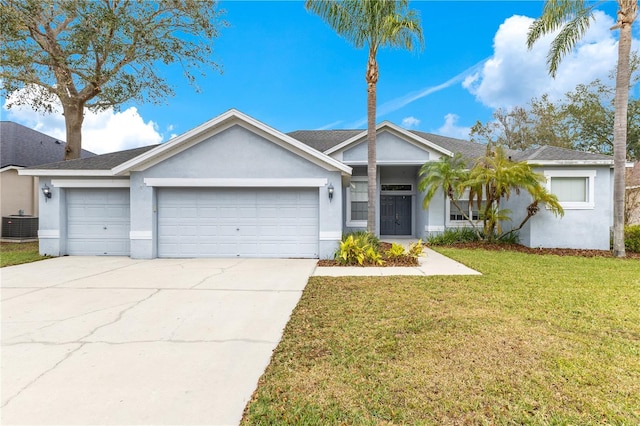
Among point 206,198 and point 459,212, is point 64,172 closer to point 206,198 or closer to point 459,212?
Result: point 206,198

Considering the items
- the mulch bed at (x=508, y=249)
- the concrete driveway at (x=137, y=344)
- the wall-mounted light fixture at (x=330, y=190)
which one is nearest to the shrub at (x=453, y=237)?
→ the mulch bed at (x=508, y=249)

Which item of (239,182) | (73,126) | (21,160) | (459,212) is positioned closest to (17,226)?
(21,160)

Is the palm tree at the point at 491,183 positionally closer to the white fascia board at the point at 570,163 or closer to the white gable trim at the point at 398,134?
the white fascia board at the point at 570,163

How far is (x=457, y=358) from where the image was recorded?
3346 millimetres

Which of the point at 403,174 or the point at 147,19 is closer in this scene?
the point at 147,19

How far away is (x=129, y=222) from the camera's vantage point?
33.9ft

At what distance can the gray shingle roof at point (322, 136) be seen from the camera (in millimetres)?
16844

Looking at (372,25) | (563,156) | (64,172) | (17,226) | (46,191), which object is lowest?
(17,226)

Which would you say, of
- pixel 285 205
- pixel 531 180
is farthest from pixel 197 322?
pixel 531 180

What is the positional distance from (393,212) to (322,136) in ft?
21.5

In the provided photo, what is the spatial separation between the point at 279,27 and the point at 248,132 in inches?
336

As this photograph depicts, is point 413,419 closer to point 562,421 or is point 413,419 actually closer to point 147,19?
point 562,421

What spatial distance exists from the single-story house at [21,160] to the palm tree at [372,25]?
13239 millimetres

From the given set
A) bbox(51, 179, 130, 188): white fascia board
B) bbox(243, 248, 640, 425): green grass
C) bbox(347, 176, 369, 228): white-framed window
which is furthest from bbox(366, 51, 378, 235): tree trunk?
bbox(51, 179, 130, 188): white fascia board
